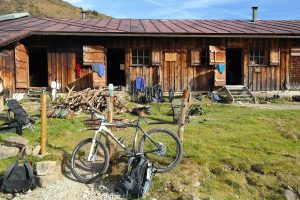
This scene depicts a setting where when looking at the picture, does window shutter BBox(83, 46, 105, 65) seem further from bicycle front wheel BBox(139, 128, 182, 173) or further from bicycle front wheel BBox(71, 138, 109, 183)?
bicycle front wheel BBox(139, 128, 182, 173)

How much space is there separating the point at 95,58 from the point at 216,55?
217 inches

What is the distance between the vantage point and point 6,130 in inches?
386

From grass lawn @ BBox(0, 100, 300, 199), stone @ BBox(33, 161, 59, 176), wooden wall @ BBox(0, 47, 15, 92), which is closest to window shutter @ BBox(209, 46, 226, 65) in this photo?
grass lawn @ BBox(0, 100, 300, 199)

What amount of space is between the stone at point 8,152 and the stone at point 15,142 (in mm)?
139

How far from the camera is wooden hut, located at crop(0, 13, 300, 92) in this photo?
16219mm

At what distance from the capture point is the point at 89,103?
41.7 ft

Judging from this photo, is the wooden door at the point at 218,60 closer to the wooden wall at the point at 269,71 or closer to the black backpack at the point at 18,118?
the wooden wall at the point at 269,71

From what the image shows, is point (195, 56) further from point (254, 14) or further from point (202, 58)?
point (254, 14)

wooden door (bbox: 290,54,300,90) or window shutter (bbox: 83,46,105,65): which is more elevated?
window shutter (bbox: 83,46,105,65)

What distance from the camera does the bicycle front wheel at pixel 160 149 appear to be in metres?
7.19

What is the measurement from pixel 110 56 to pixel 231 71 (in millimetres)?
6827

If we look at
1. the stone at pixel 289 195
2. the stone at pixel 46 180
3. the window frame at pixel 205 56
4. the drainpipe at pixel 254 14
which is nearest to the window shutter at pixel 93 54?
the window frame at pixel 205 56

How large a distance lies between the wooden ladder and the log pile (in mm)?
5335

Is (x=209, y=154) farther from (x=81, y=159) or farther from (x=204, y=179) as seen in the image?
(x=81, y=159)
